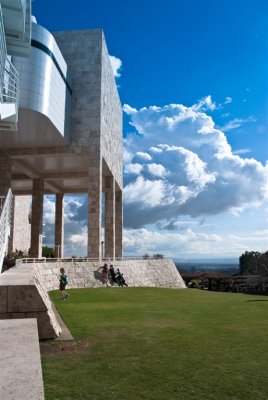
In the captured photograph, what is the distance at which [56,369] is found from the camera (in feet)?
19.2

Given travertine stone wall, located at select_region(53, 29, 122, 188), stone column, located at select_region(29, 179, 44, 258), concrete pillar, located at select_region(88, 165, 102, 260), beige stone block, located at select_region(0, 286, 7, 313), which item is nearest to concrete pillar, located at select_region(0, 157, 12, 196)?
travertine stone wall, located at select_region(53, 29, 122, 188)

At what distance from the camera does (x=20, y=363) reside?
14.5 ft

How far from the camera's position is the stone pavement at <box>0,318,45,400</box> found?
11.6 feet

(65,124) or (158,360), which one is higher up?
(65,124)

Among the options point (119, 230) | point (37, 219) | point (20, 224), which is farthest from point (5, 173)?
point (20, 224)

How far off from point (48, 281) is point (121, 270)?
10.3 metres

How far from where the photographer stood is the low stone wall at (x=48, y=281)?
7.55 metres

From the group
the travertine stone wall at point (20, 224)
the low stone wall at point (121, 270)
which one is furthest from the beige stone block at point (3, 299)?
the travertine stone wall at point (20, 224)

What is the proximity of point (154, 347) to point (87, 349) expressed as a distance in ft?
4.25

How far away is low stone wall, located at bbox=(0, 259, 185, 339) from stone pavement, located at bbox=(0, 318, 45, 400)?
1.01m

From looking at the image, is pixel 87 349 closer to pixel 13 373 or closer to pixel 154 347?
pixel 154 347

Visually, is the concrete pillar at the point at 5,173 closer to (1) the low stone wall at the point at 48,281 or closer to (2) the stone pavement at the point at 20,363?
(1) the low stone wall at the point at 48,281

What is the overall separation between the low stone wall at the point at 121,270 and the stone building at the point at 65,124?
4.16 metres

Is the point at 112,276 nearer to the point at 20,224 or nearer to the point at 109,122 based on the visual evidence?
the point at 109,122
